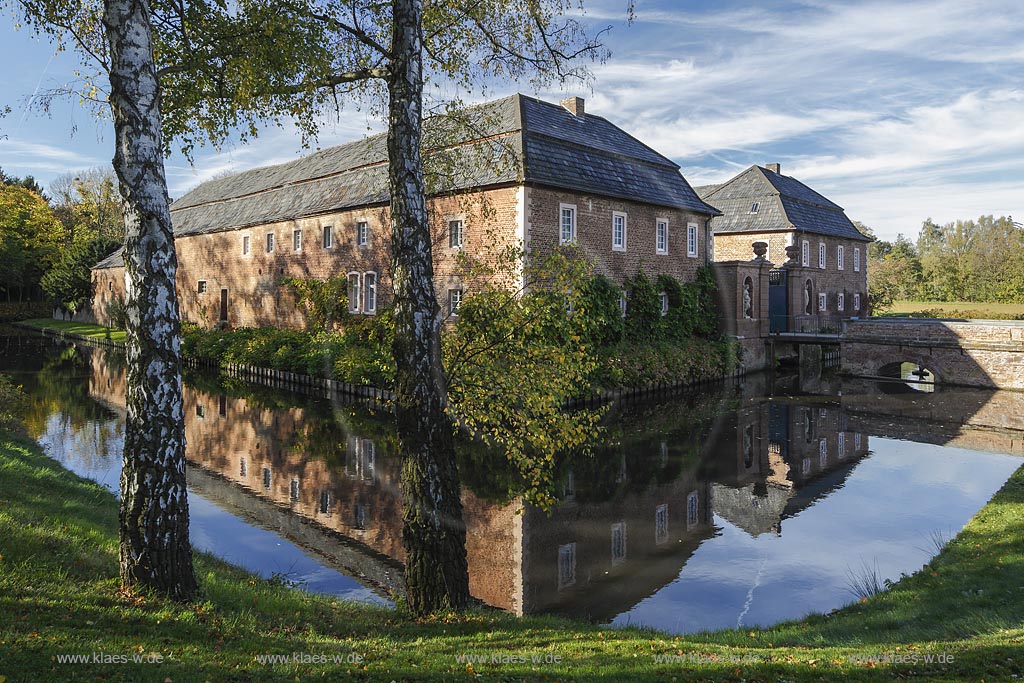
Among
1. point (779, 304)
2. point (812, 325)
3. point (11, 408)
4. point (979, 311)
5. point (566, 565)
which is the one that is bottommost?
point (566, 565)

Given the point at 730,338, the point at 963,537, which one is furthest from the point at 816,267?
the point at 963,537

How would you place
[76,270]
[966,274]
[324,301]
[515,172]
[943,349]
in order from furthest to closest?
[966,274] < [76,270] < [324,301] < [943,349] < [515,172]

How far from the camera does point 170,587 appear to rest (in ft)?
17.5

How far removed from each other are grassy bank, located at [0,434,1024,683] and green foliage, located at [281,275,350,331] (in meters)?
20.4

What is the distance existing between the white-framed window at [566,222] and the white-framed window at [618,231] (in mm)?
2344

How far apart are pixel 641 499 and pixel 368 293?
59.1 ft

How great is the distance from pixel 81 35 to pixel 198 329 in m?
31.0

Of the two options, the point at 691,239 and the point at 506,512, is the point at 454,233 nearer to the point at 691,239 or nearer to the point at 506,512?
the point at 691,239

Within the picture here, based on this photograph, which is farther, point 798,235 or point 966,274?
point 966,274

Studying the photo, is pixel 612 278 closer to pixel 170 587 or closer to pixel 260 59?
pixel 260 59

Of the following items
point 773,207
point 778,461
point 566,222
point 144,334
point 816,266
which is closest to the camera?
point 144,334

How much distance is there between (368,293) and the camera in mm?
27172

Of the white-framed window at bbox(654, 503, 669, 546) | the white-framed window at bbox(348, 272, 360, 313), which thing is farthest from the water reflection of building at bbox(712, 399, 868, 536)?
the white-framed window at bbox(348, 272, 360, 313)

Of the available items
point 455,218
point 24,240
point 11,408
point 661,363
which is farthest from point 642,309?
point 24,240
